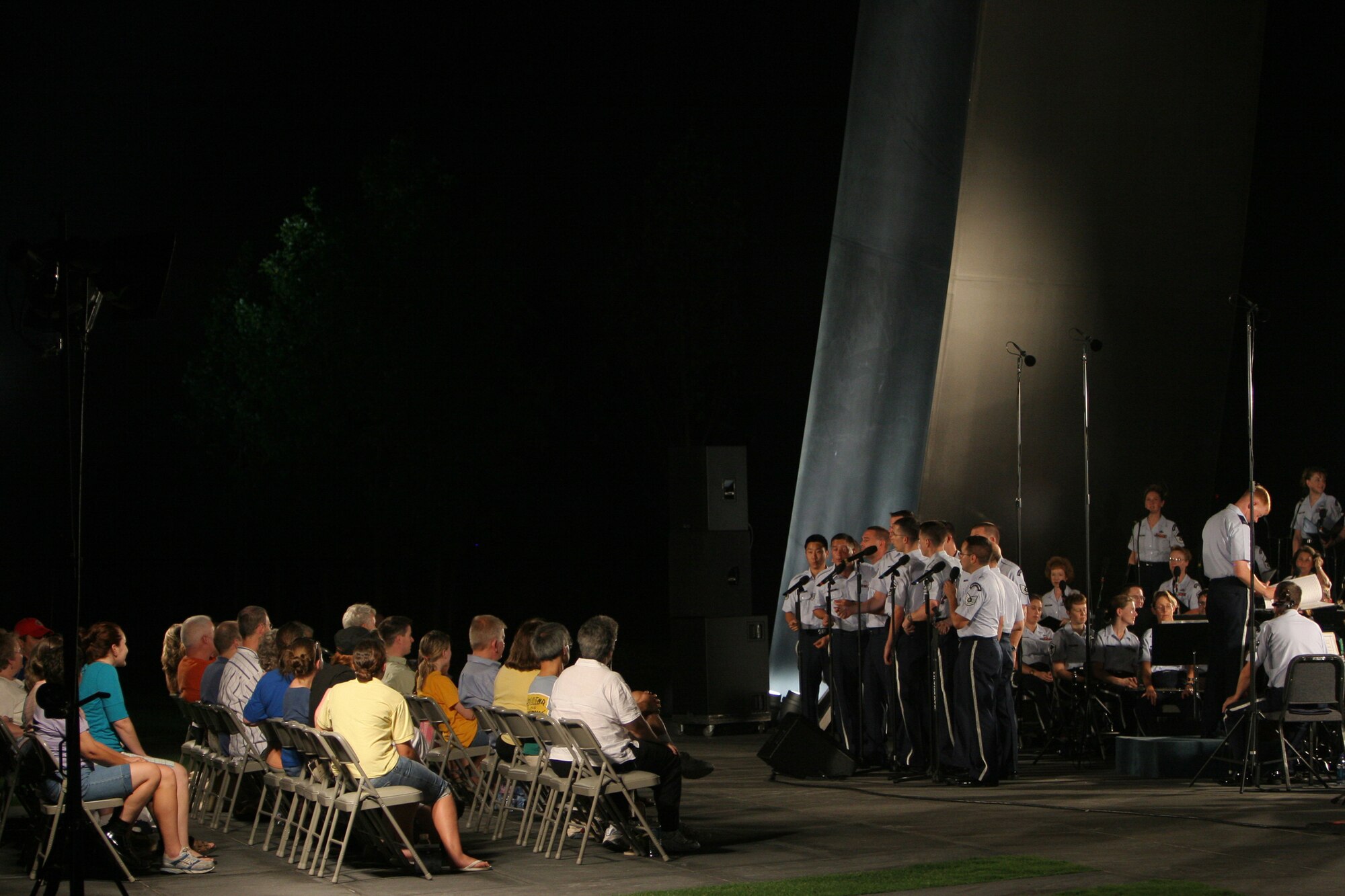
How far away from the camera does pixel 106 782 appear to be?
5.92m

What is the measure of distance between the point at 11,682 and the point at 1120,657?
7171 millimetres

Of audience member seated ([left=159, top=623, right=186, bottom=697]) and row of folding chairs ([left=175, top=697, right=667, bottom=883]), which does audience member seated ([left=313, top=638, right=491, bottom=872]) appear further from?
audience member seated ([left=159, top=623, right=186, bottom=697])

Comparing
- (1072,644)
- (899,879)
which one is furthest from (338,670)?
(1072,644)

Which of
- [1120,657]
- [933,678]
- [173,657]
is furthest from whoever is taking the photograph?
[1120,657]

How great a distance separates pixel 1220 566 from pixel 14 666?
7006 millimetres

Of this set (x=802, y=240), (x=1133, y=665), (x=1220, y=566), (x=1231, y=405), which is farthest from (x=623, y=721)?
(x=802, y=240)

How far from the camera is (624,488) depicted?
29891mm

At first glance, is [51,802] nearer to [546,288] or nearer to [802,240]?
[802,240]

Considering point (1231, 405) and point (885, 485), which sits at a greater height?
point (1231, 405)

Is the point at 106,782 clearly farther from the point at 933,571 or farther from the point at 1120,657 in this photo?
the point at 1120,657

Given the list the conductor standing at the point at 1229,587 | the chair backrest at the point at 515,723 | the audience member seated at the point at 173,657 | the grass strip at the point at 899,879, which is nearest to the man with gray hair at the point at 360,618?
the chair backrest at the point at 515,723

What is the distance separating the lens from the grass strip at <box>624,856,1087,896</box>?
214 inches

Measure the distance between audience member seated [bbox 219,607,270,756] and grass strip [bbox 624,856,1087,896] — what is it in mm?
3031

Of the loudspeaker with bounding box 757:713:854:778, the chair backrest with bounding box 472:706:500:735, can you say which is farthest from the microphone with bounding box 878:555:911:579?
the chair backrest with bounding box 472:706:500:735
